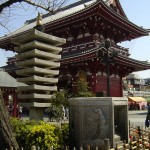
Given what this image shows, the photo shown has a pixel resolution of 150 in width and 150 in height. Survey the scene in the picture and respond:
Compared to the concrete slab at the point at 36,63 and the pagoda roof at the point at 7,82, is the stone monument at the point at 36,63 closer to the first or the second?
the concrete slab at the point at 36,63

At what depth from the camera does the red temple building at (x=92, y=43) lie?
76.1ft

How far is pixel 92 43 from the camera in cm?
2372


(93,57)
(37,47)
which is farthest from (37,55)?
(93,57)

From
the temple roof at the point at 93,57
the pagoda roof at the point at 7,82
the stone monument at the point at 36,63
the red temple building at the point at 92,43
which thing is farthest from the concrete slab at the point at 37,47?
the red temple building at the point at 92,43

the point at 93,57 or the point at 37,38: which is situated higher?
the point at 93,57

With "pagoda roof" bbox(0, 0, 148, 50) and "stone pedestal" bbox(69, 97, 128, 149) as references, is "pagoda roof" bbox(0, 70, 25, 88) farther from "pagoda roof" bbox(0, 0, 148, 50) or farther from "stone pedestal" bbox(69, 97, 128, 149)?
"stone pedestal" bbox(69, 97, 128, 149)

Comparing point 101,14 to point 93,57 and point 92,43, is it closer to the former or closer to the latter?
point 92,43

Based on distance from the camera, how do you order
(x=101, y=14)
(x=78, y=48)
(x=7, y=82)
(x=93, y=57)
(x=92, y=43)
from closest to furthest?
1. (x=7, y=82)
2. (x=93, y=57)
3. (x=92, y=43)
4. (x=101, y=14)
5. (x=78, y=48)

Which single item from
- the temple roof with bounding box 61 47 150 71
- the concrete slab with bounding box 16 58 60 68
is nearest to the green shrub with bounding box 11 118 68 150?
the concrete slab with bounding box 16 58 60 68

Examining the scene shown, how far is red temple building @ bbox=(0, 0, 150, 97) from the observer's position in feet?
76.1

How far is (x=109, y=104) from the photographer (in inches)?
319

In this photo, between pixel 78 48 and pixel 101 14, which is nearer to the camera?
pixel 101 14

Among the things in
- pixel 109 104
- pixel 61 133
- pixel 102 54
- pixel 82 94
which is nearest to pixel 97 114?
pixel 109 104

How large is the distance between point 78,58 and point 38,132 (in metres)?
15.1
